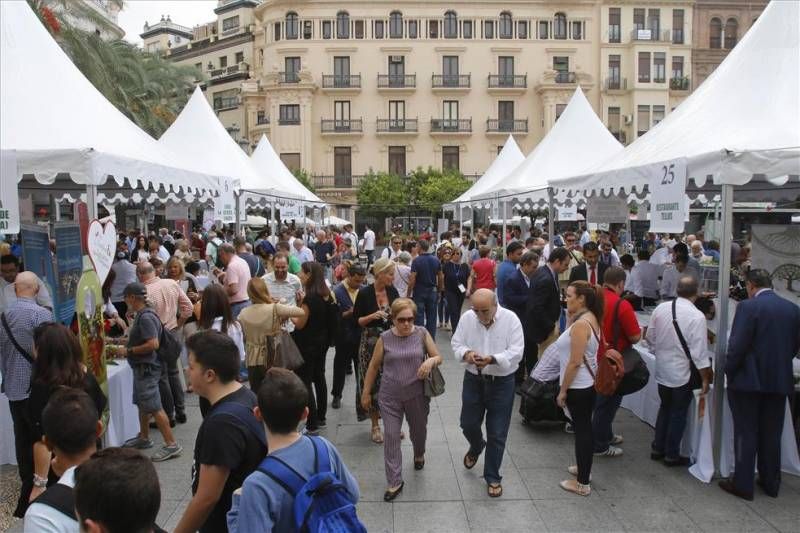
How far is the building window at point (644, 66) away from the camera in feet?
157

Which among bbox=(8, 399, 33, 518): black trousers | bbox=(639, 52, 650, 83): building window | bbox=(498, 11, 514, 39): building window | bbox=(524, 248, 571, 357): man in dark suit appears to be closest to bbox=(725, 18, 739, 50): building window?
bbox=(639, 52, 650, 83): building window

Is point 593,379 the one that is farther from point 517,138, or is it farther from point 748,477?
point 517,138

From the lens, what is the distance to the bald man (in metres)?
4.57

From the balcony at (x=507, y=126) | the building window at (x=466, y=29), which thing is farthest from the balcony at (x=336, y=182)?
the building window at (x=466, y=29)

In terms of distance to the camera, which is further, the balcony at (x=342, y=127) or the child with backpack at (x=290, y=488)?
the balcony at (x=342, y=127)

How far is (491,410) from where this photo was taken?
16.2 feet

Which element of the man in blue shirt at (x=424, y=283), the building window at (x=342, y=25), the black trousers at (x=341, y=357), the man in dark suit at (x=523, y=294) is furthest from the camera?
the building window at (x=342, y=25)

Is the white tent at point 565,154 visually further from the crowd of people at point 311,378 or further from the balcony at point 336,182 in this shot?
the balcony at point 336,182

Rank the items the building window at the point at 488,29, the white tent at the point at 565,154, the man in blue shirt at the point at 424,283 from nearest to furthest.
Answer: the man in blue shirt at the point at 424,283 → the white tent at the point at 565,154 → the building window at the point at 488,29

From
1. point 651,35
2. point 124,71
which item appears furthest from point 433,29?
point 124,71

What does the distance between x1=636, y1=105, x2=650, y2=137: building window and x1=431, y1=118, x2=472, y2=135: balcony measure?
12.7m

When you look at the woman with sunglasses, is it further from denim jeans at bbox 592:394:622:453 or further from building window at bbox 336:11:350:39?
building window at bbox 336:11:350:39

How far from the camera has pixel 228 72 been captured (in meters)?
54.4

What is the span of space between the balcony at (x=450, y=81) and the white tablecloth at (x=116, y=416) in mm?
43675
